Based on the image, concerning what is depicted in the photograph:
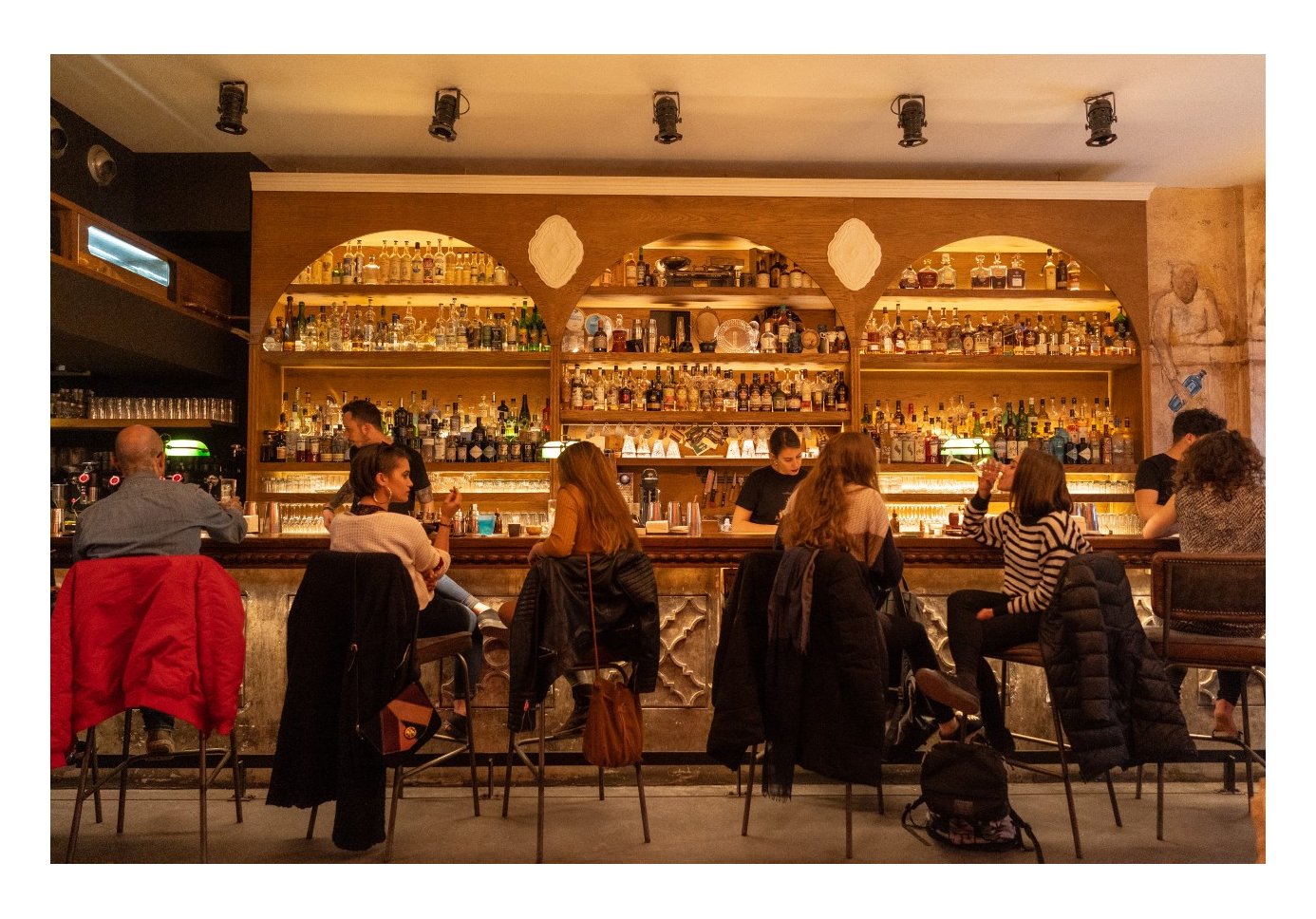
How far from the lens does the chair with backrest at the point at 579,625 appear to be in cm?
314

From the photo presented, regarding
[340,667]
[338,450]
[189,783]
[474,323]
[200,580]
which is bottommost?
[189,783]

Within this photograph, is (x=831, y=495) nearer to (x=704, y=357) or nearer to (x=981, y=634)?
(x=981, y=634)

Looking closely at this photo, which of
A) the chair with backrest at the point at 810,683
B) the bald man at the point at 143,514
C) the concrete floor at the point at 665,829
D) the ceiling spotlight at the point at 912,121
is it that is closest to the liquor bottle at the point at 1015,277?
the ceiling spotlight at the point at 912,121

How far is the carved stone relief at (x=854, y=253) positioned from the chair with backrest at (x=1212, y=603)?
11.1 feet

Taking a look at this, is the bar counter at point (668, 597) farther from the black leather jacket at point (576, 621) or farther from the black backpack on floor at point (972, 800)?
the black backpack on floor at point (972, 800)

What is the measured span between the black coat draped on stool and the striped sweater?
202 cm

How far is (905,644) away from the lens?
351cm

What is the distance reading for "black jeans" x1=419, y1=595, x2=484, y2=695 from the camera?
11.8 feet

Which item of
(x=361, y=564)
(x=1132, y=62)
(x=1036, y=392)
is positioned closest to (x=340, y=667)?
(x=361, y=564)

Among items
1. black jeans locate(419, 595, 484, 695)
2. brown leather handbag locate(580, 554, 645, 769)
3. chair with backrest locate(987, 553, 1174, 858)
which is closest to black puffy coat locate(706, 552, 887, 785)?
brown leather handbag locate(580, 554, 645, 769)

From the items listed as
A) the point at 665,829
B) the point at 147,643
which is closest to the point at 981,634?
the point at 665,829

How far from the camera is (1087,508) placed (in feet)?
21.0
